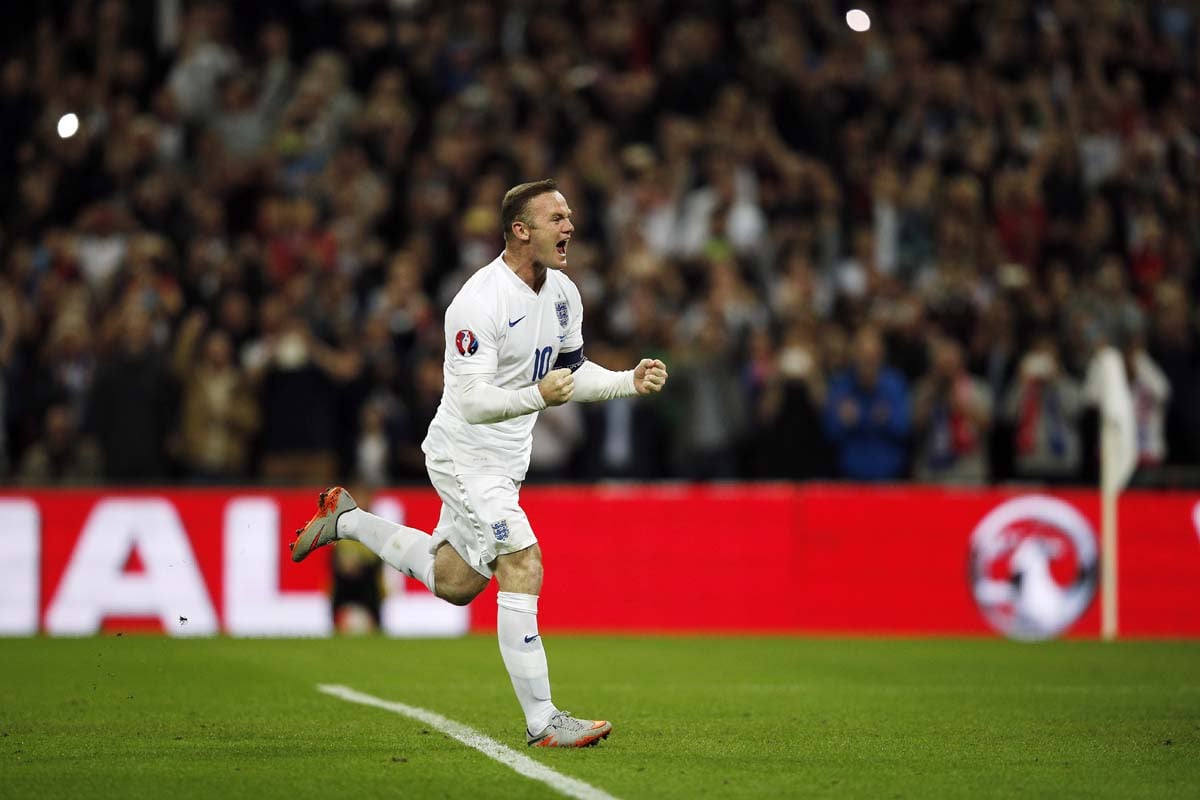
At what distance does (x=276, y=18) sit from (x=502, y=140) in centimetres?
341

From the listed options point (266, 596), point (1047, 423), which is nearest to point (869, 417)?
point (1047, 423)

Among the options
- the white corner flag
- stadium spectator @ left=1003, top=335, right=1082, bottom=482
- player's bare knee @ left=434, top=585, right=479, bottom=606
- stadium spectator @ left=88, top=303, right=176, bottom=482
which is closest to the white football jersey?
player's bare knee @ left=434, top=585, right=479, bottom=606

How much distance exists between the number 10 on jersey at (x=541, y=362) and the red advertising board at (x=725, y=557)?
22.2ft

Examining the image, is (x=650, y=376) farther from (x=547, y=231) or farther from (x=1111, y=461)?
(x=1111, y=461)

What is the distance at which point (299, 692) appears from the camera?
32.9 feet

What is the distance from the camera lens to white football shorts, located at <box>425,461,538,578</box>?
7941mm

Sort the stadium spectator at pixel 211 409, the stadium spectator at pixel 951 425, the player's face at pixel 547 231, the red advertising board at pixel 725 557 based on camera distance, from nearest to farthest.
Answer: the player's face at pixel 547 231 < the red advertising board at pixel 725 557 < the stadium spectator at pixel 211 409 < the stadium spectator at pixel 951 425

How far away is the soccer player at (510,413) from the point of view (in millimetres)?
7797

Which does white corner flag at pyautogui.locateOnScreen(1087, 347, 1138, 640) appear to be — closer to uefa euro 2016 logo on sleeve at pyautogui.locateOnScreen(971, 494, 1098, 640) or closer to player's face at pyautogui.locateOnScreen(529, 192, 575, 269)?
uefa euro 2016 logo on sleeve at pyautogui.locateOnScreen(971, 494, 1098, 640)

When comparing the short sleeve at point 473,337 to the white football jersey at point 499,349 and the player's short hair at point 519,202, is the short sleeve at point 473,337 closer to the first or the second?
the white football jersey at point 499,349

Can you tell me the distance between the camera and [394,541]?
8.70 m

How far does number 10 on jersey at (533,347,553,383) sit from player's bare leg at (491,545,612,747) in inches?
35.3

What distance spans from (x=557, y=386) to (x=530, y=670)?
4.09 ft

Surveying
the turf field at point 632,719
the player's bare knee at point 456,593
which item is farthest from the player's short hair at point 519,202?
the turf field at point 632,719
